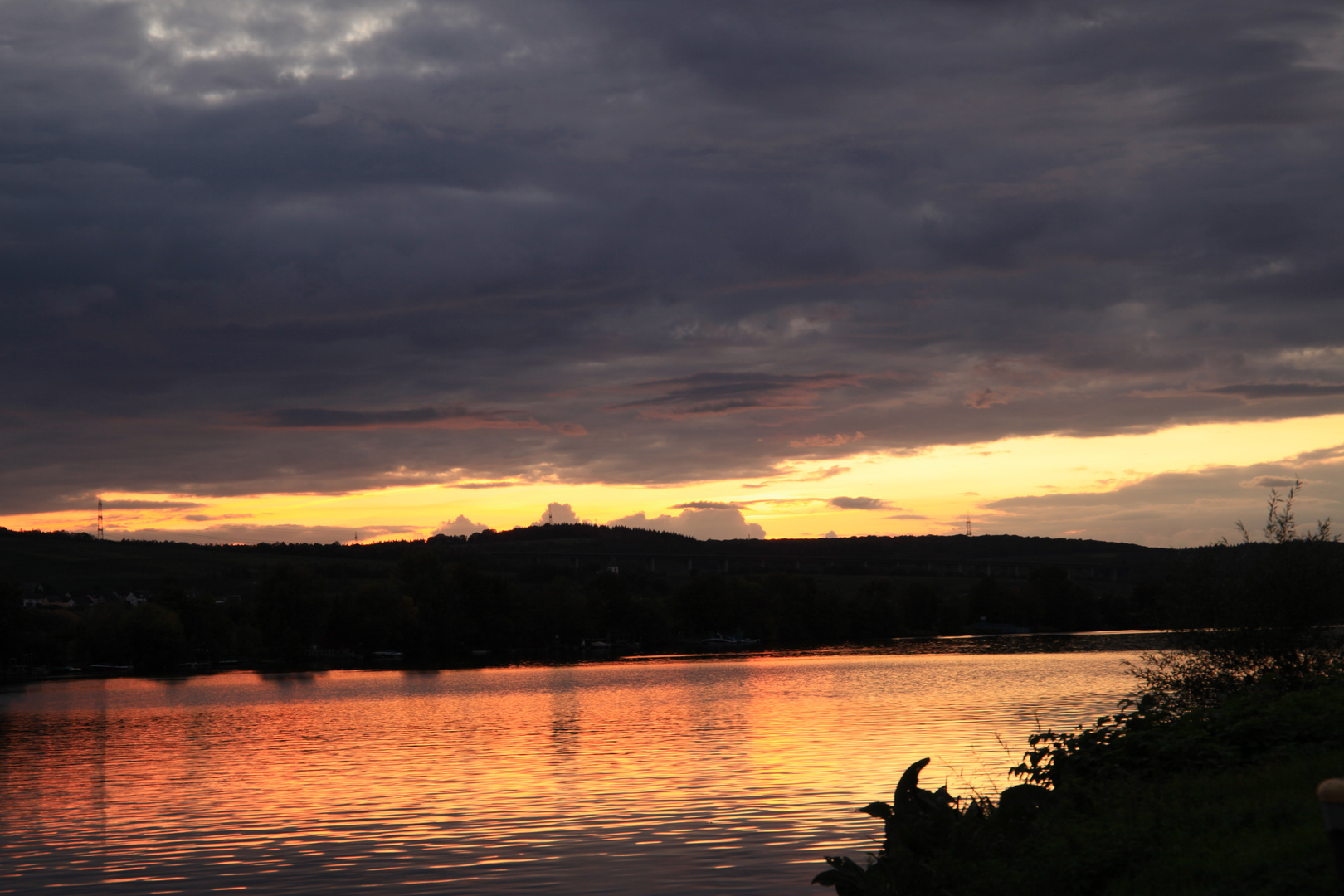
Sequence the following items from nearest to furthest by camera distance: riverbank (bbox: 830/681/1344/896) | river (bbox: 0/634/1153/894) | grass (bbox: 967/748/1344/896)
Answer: grass (bbox: 967/748/1344/896)
riverbank (bbox: 830/681/1344/896)
river (bbox: 0/634/1153/894)

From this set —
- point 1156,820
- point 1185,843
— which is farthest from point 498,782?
point 1185,843

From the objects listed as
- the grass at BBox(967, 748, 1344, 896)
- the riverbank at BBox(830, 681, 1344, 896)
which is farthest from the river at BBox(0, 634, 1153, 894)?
the grass at BBox(967, 748, 1344, 896)

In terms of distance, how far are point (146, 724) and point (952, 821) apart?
77869mm

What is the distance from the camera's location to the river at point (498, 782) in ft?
103

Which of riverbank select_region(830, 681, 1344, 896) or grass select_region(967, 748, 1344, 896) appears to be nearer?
grass select_region(967, 748, 1344, 896)

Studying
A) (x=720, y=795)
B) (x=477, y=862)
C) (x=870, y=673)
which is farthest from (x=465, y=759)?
(x=870, y=673)

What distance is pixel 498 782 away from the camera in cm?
4875

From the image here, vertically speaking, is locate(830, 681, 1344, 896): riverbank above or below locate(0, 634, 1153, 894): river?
above

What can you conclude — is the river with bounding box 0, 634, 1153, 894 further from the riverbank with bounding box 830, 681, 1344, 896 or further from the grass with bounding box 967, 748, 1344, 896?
the grass with bounding box 967, 748, 1344, 896

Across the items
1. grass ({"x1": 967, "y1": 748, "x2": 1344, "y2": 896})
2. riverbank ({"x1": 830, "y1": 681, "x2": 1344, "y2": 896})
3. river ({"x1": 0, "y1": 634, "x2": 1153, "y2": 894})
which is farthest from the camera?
river ({"x1": 0, "y1": 634, "x2": 1153, "y2": 894})

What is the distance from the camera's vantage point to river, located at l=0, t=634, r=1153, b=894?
31.5 metres

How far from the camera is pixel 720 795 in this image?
1654 inches

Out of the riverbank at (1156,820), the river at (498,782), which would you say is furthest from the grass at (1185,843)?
the river at (498,782)

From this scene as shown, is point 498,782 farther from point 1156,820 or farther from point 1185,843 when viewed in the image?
point 1185,843
